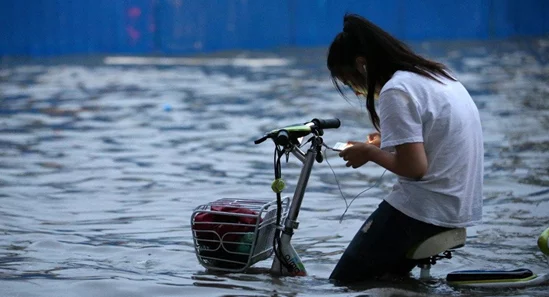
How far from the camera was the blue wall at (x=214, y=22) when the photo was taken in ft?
88.9

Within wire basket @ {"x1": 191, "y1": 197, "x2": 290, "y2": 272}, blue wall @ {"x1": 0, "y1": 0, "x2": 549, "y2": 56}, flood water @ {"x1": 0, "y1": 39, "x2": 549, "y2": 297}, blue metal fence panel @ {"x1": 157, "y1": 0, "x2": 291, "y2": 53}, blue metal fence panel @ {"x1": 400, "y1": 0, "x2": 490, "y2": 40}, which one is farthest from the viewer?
blue metal fence panel @ {"x1": 400, "y1": 0, "x2": 490, "y2": 40}

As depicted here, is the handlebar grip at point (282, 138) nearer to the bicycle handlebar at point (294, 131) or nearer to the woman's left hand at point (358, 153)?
the bicycle handlebar at point (294, 131)

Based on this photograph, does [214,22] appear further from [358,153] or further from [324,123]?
[358,153]

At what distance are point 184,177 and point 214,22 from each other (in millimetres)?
17661

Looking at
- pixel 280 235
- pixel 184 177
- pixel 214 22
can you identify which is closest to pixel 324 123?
pixel 280 235

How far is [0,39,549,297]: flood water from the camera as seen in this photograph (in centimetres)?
621

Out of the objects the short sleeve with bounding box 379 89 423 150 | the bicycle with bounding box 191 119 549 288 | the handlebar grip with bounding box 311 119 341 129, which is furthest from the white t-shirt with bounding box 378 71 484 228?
the handlebar grip with bounding box 311 119 341 129

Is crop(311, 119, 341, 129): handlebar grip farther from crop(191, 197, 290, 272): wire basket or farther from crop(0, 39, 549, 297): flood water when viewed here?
crop(0, 39, 549, 297): flood water

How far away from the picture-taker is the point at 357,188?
976 cm

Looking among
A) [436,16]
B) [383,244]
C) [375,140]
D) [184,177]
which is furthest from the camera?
[436,16]

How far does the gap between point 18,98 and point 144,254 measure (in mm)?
11749

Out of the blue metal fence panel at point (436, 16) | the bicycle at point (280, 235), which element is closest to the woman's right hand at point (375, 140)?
the bicycle at point (280, 235)

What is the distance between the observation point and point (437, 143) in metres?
5.26

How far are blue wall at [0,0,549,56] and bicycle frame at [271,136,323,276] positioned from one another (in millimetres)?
22117
